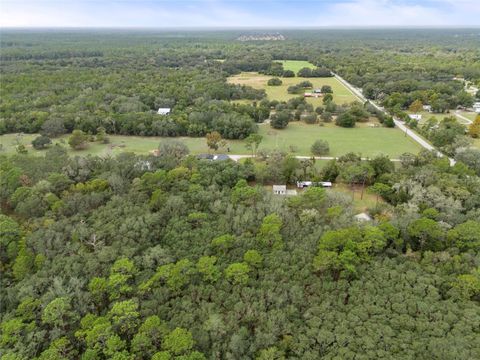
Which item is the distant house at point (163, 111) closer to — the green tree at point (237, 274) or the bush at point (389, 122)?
the bush at point (389, 122)

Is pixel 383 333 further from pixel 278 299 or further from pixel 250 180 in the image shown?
pixel 250 180

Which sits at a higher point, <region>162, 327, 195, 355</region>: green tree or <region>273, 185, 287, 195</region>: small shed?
<region>273, 185, 287, 195</region>: small shed

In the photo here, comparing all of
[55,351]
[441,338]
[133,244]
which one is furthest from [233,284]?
[441,338]

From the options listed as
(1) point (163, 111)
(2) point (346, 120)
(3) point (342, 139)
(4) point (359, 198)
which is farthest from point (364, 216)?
(1) point (163, 111)

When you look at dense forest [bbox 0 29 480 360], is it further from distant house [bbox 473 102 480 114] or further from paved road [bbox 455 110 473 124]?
distant house [bbox 473 102 480 114]

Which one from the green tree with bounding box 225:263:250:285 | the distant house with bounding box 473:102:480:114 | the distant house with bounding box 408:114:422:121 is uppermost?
the distant house with bounding box 473:102:480:114

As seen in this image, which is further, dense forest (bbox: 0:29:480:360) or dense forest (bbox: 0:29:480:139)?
dense forest (bbox: 0:29:480:139)

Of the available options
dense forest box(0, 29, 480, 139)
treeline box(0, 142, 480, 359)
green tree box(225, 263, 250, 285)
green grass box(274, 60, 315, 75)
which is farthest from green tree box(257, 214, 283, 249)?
green grass box(274, 60, 315, 75)
